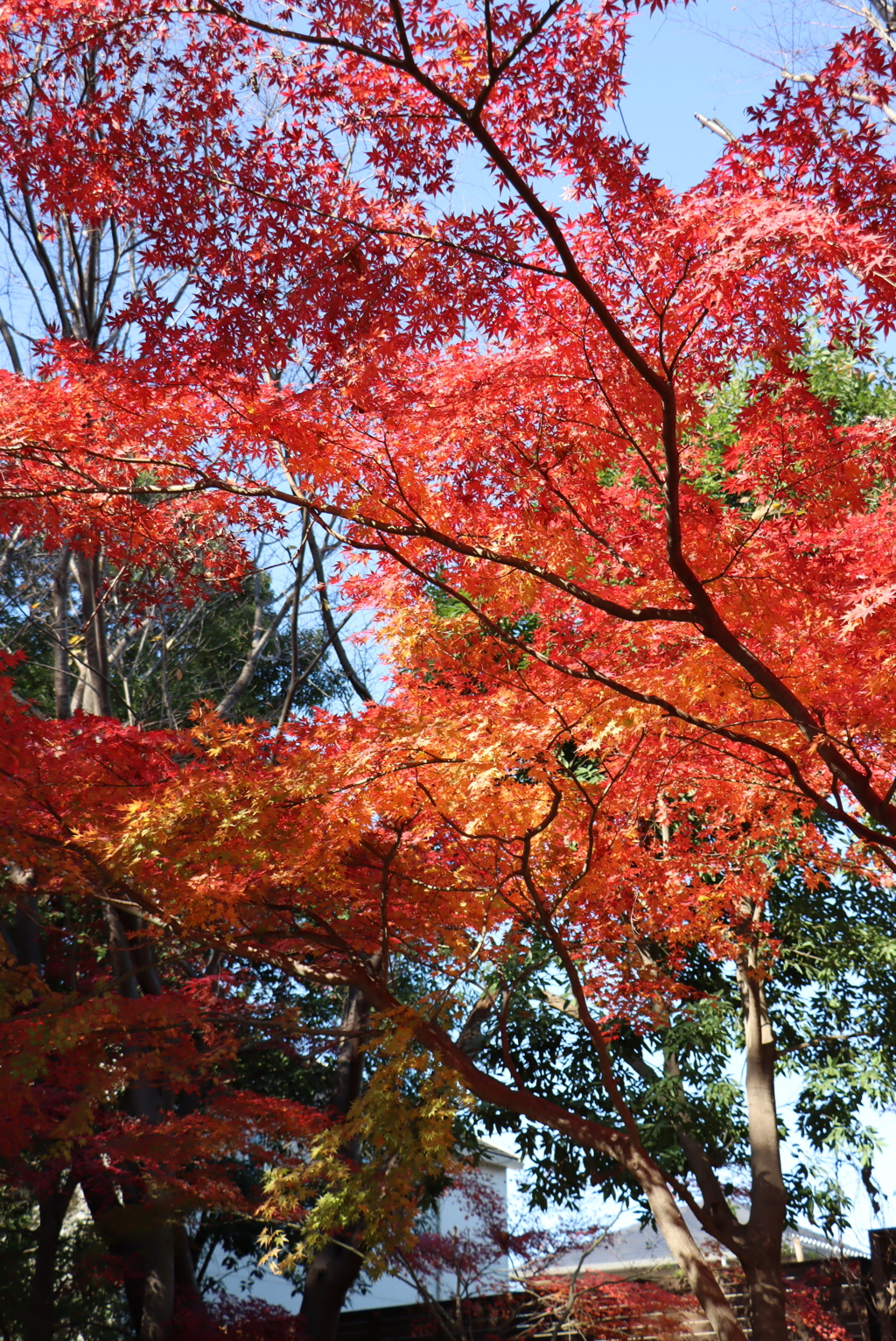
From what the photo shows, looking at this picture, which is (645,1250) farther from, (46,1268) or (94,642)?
(94,642)

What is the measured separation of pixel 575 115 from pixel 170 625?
10673mm

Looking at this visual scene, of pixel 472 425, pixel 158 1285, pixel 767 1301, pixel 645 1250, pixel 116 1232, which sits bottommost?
pixel 645 1250

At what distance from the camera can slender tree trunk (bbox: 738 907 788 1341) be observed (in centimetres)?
722

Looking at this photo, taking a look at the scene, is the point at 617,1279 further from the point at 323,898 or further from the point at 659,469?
the point at 659,469

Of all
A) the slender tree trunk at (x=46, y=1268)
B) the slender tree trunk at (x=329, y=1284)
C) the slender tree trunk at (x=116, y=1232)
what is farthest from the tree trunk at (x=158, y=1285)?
the slender tree trunk at (x=329, y=1284)

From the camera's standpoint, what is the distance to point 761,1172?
27.0 ft

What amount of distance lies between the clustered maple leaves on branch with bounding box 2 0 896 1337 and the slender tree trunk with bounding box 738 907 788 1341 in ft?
5.80

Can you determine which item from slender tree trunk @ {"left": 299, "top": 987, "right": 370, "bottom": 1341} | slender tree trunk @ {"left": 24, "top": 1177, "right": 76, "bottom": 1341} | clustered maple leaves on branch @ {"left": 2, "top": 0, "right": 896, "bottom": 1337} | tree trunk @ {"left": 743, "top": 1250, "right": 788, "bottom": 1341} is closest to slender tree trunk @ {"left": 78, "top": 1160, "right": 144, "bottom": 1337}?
slender tree trunk @ {"left": 24, "top": 1177, "right": 76, "bottom": 1341}

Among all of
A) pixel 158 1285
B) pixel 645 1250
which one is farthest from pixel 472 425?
pixel 645 1250

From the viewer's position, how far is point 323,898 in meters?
6.59

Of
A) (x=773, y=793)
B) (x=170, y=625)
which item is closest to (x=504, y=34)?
(x=773, y=793)

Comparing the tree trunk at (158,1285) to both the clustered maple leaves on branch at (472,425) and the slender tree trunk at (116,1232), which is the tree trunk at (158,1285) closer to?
the slender tree trunk at (116,1232)

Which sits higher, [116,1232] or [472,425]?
[472,425]

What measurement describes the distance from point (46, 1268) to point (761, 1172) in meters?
5.80
